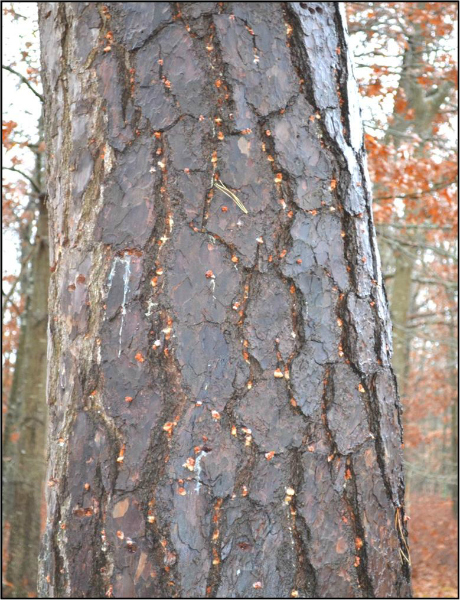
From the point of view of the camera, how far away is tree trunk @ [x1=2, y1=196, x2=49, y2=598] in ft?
20.6

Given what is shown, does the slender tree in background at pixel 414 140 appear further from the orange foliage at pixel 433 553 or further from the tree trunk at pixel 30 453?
the tree trunk at pixel 30 453

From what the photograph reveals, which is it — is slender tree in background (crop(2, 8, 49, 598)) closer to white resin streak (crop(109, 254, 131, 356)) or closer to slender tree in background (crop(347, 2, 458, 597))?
slender tree in background (crop(347, 2, 458, 597))

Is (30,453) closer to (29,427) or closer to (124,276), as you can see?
(29,427)

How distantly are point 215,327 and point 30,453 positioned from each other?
6081 millimetres

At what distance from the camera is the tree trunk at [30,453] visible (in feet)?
20.6

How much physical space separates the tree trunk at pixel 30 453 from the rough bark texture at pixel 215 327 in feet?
17.6

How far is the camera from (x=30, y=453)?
6488mm

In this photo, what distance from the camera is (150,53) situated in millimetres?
1151

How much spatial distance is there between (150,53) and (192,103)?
0.45 feet

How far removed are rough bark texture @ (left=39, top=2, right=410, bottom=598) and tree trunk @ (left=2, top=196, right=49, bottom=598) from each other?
5371 millimetres

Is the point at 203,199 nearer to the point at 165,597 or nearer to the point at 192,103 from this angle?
the point at 192,103

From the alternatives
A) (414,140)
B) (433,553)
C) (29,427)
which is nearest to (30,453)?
(29,427)

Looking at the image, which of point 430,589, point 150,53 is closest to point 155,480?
point 150,53

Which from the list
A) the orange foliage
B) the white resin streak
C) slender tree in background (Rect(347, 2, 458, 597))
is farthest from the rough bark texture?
the orange foliage
